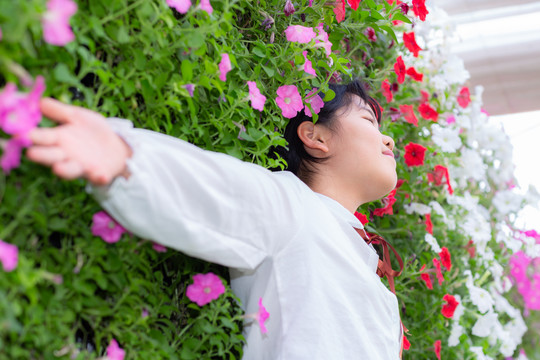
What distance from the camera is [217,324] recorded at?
0.93 metres

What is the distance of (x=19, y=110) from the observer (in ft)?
1.89

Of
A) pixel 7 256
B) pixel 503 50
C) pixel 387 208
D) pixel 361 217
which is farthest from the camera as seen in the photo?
pixel 503 50

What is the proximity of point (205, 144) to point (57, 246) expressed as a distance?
0.32m

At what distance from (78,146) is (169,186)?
5.3 inches

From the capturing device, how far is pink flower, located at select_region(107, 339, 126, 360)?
2.32ft

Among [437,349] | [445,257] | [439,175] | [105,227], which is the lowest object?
[437,349]

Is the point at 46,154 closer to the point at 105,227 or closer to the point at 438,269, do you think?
the point at 105,227

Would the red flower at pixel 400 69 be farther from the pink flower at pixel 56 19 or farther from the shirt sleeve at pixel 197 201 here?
the pink flower at pixel 56 19

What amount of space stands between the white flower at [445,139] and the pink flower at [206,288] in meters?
1.11

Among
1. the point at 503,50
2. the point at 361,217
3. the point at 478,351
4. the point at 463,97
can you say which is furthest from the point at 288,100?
the point at 503,50

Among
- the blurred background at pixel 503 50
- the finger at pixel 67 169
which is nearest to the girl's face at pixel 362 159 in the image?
the finger at pixel 67 169

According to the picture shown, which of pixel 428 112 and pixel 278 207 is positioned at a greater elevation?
pixel 278 207

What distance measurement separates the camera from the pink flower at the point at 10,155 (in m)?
0.58

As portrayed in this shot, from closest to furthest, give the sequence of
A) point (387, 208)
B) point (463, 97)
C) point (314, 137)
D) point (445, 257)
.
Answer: point (314, 137), point (387, 208), point (445, 257), point (463, 97)
